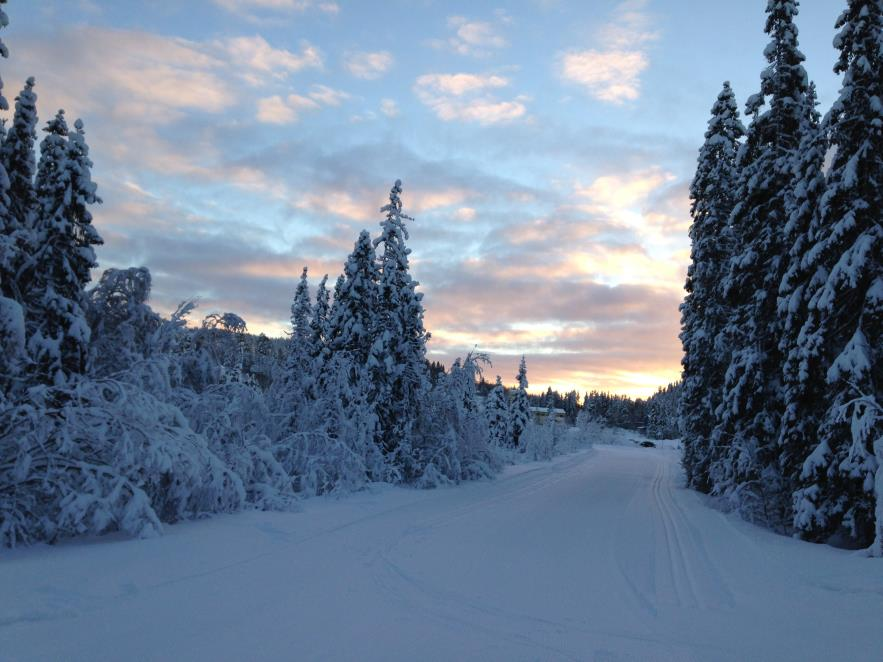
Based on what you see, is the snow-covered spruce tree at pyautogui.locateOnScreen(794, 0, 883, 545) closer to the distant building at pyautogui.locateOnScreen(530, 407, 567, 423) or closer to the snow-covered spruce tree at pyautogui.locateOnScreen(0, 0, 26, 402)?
the snow-covered spruce tree at pyautogui.locateOnScreen(0, 0, 26, 402)

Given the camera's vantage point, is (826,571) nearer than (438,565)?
No

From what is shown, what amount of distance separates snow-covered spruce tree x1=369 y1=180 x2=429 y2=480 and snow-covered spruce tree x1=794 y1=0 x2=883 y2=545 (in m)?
13.4

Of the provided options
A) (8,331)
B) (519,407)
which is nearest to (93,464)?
(8,331)

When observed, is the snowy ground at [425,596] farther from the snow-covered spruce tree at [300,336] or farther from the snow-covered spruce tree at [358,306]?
the snow-covered spruce tree at [358,306]

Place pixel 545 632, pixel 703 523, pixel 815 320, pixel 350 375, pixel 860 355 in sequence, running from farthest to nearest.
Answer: pixel 350 375 → pixel 703 523 → pixel 815 320 → pixel 860 355 → pixel 545 632

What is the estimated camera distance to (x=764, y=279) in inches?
632

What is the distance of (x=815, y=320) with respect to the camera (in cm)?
1260

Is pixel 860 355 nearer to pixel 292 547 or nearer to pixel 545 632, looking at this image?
pixel 545 632

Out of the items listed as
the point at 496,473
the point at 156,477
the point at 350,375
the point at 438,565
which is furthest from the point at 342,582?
the point at 496,473

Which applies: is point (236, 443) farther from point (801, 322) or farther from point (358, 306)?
point (801, 322)

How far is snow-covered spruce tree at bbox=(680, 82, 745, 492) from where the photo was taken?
2186 centimetres

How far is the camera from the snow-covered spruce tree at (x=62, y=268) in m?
11.0

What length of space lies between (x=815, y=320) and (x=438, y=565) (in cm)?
1033

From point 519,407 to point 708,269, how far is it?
4132cm
